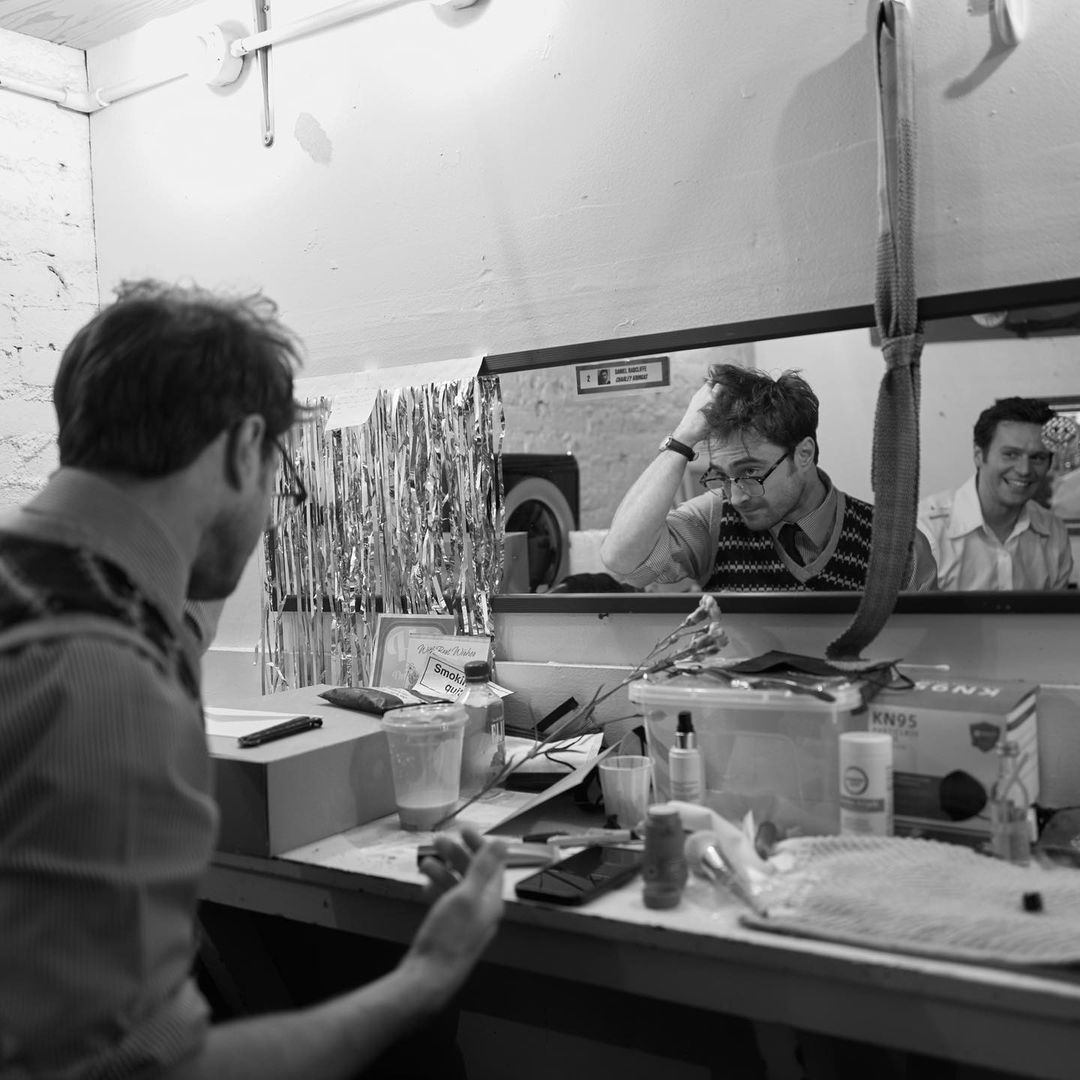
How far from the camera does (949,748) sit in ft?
4.46

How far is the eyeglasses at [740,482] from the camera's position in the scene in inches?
72.3

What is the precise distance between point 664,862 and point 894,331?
0.84m

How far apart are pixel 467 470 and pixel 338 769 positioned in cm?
68

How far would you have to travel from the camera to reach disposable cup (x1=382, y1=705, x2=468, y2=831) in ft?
5.10

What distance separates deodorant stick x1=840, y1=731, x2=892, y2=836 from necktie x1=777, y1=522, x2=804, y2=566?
1.52 ft

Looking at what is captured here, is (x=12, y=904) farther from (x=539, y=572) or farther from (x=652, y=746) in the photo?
(x=539, y=572)

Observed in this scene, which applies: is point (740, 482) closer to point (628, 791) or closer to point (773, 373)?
point (773, 373)

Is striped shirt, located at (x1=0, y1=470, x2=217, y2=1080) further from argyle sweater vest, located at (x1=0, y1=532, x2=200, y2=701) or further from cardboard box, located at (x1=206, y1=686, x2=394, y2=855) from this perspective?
cardboard box, located at (x1=206, y1=686, x2=394, y2=855)

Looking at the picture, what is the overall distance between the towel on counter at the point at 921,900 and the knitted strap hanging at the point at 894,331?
343 millimetres

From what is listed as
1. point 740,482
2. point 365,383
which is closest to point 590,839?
point 740,482

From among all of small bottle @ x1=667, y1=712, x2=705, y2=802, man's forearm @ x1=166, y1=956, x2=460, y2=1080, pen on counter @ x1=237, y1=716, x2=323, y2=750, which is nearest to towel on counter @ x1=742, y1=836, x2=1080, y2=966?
small bottle @ x1=667, y1=712, x2=705, y2=802

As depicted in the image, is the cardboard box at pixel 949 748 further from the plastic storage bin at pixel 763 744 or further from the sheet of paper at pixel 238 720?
the sheet of paper at pixel 238 720

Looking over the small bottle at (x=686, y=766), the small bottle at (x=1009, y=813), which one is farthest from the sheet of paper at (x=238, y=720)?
the small bottle at (x=1009, y=813)

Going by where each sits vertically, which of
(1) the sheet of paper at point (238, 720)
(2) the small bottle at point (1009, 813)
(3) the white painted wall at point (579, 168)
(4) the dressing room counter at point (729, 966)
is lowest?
(4) the dressing room counter at point (729, 966)
